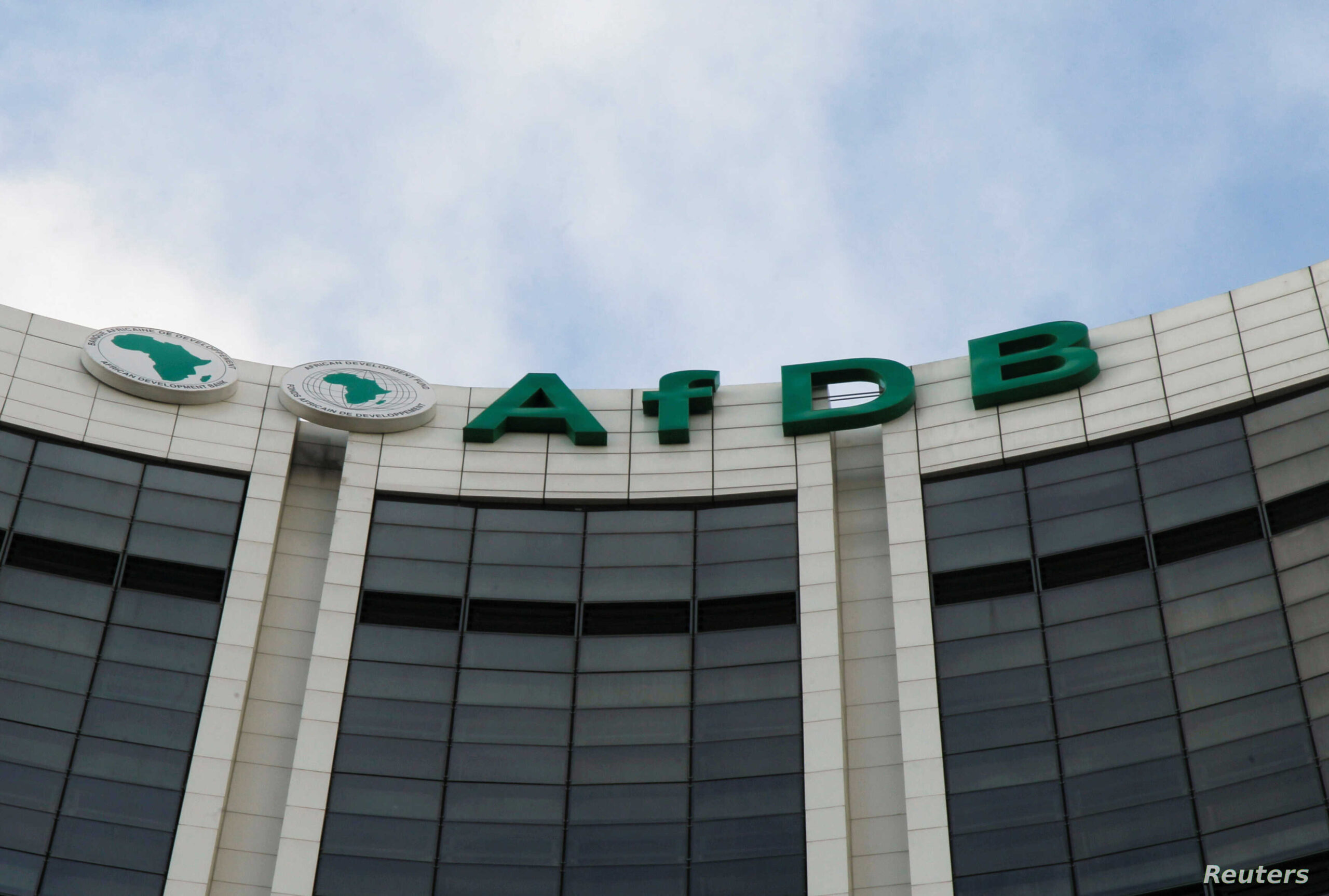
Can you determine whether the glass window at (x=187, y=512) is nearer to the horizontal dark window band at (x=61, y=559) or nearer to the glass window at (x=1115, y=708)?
the horizontal dark window band at (x=61, y=559)

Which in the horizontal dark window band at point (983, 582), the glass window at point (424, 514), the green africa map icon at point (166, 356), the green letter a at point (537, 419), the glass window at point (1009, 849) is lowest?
the glass window at point (1009, 849)

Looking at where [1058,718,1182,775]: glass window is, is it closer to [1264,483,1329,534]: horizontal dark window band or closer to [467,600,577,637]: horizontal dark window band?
[1264,483,1329,534]: horizontal dark window band

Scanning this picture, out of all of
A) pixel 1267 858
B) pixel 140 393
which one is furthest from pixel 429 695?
pixel 1267 858

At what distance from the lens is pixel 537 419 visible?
1998 inches

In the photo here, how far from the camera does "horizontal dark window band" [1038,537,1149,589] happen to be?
44.7 metres

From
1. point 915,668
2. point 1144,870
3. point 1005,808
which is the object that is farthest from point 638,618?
point 1144,870

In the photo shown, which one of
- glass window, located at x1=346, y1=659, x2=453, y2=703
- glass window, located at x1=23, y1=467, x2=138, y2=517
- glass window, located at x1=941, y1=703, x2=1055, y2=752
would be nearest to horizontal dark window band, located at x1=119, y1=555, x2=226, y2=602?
glass window, located at x1=23, y1=467, x2=138, y2=517

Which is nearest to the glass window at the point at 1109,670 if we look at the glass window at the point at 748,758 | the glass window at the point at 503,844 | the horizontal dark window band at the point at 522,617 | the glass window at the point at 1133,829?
the glass window at the point at 1133,829

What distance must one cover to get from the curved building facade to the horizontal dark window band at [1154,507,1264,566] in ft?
0.34

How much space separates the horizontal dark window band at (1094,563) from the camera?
4466 cm

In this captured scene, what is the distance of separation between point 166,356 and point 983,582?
26872 mm

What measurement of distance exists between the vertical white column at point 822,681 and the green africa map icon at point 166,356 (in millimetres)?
19713

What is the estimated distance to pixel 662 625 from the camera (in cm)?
4719

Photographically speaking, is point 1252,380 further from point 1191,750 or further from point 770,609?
point 770,609
